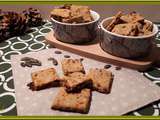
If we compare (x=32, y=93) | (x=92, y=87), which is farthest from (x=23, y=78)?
(x=92, y=87)

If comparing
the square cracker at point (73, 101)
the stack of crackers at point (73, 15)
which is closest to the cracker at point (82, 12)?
the stack of crackers at point (73, 15)

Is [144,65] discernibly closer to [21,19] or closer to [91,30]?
[91,30]

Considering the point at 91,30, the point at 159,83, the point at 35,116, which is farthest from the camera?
the point at 91,30

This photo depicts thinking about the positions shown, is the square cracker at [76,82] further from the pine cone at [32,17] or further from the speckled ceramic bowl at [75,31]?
the pine cone at [32,17]

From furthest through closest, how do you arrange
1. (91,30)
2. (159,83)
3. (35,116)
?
(91,30)
(159,83)
(35,116)

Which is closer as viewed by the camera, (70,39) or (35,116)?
(35,116)

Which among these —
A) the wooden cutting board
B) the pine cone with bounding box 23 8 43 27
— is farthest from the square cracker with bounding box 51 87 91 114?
the pine cone with bounding box 23 8 43 27
